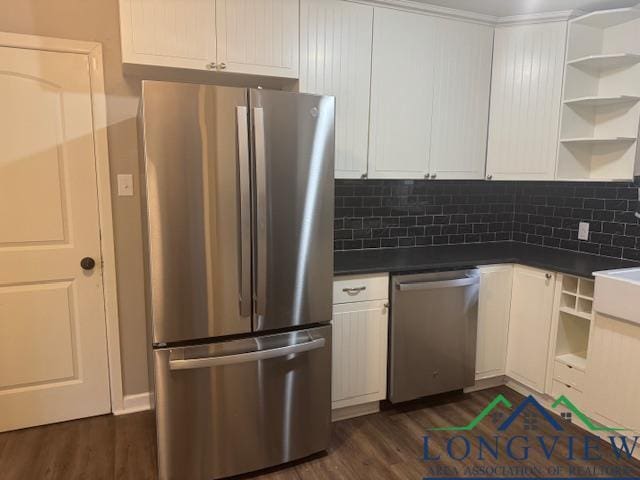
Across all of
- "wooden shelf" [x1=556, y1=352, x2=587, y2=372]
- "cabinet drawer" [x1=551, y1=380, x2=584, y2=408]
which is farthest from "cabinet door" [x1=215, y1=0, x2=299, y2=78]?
"cabinet drawer" [x1=551, y1=380, x2=584, y2=408]

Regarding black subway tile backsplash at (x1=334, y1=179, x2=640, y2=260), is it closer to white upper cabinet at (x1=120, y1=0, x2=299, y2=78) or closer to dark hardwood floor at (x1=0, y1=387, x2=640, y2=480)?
white upper cabinet at (x1=120, y1=0, x2=299, y2=78)

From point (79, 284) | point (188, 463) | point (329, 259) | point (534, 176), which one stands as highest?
point (534, 176)

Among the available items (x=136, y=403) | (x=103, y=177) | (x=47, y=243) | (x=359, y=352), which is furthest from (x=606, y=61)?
(x=136, y=403)

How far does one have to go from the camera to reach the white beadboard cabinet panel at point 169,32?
6.72ft

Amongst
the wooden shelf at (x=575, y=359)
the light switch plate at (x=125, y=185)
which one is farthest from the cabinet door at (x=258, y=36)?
the wooden shelf at (x=575, y=359)

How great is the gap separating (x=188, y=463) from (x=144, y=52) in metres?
1.89

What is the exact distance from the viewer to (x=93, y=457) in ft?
7.25

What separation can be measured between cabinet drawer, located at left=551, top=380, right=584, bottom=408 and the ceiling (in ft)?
7.26

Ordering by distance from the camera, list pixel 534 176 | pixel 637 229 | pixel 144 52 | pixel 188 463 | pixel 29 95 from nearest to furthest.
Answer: pixel 188 463
pixel 144 52
pixel 29 95
pixel 637 229
pixel 534 176

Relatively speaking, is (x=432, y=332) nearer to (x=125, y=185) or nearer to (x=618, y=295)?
(x=618, y=295)

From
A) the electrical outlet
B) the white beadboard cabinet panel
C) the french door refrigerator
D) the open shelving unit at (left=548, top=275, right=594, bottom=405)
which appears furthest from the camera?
the electrical outlet

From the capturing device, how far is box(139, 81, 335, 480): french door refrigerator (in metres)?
1.79

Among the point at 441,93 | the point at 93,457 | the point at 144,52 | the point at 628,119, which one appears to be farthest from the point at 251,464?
the point at 628,119

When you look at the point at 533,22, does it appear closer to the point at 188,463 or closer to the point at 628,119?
the point at 628,119
